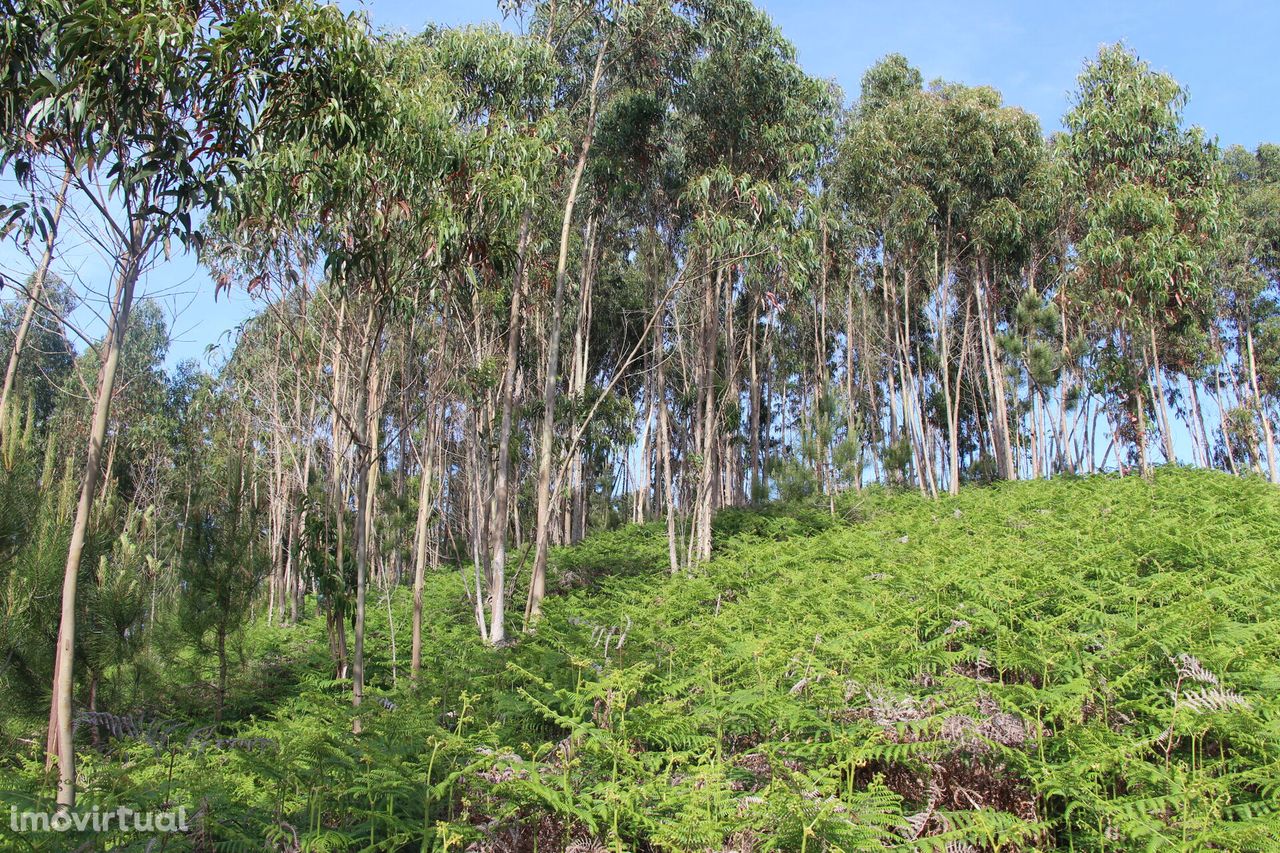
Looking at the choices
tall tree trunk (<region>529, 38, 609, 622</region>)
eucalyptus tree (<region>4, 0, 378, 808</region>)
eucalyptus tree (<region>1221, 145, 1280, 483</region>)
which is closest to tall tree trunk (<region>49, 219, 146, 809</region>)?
eucalyptus tree (<region>4, 0, 378, 808</region>)

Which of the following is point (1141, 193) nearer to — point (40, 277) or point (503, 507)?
point (503, 507)

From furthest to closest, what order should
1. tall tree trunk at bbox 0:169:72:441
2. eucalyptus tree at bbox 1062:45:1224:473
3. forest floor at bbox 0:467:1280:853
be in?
eucalyptus tree at bbox 1062:45:1224:473 < tall tree trunk at bbox 0:169:72:441 < forest floor at bbox 0:467:1280:853

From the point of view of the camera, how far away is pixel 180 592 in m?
6.66

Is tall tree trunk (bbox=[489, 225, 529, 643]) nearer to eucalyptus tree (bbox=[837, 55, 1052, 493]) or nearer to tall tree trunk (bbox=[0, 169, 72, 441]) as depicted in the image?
tall tree trunk (bbox=[0, 169, 72, 441])

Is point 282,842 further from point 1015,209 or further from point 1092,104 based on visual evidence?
point 1015,209

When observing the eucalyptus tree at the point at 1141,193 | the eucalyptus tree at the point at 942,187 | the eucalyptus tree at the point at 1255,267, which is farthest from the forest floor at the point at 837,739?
the eucalyptus tree at the point at 1255,267

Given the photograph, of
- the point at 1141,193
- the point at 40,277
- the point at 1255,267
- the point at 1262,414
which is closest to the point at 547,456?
the point at 40,277

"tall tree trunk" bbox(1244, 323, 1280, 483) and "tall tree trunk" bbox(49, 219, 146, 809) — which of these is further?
"tall tree trunk" bbox(1244, 323, 1280, 483)

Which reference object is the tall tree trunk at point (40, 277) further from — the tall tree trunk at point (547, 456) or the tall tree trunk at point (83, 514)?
the tall tree trunk at point (547, 456)

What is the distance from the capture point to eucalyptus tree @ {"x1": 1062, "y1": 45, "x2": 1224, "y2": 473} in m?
14.0

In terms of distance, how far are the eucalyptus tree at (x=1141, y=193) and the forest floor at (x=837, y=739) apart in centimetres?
937

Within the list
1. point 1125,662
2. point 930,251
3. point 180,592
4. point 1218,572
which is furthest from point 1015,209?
point 180,592

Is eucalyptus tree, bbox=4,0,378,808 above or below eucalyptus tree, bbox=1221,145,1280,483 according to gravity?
below

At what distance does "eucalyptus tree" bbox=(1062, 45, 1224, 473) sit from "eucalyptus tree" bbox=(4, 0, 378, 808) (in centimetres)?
1484
